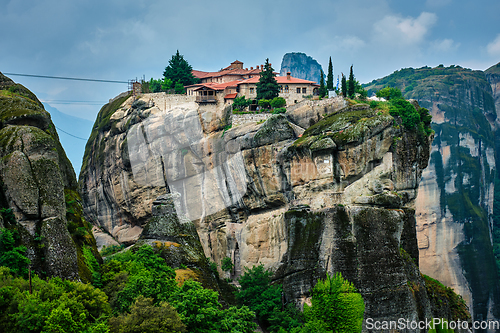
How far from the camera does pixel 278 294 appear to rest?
136ft

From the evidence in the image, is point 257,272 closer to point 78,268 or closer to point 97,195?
point 78,268

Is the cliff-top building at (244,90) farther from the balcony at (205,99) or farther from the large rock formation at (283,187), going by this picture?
the large rock formation at (283,187)

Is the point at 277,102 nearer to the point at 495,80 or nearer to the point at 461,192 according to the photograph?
the point at 461,192

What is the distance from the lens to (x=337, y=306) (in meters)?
37.2

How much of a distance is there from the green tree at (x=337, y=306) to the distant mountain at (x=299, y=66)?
12297 cm

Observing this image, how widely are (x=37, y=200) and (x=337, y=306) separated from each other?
847 inches

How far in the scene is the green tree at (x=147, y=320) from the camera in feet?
76.5

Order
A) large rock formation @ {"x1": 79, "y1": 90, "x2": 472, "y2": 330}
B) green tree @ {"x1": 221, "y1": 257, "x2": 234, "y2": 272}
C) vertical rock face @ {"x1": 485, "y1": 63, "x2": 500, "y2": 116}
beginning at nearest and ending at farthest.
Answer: large rock formation @ {"x1": 79, "y1": 90, "x2": 472, "y2": 330}, green tree @ {"x1": 221, "y1": 257, "x2": 234, "y2": 272}, vertical rock face @ {"x1": 485, "y1": 63, "x2": 500, "y2": 116}

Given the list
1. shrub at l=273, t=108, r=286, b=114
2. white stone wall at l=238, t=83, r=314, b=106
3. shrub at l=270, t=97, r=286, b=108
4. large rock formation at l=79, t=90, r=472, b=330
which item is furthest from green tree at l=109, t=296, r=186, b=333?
white stone wall at l=238, t=83, r=314, b=106

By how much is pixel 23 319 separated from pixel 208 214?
3363 centimetres

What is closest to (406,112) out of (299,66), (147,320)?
(147,320)

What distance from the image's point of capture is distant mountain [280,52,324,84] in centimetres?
15762

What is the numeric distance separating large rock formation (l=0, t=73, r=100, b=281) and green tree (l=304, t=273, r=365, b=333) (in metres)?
16.8

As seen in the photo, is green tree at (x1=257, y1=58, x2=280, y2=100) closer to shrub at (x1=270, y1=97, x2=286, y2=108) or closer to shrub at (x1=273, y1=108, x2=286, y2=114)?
shrub at (x1=270, y1=97, x2=286, y2=108)
